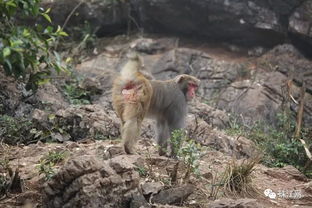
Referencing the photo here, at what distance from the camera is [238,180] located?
7.48m

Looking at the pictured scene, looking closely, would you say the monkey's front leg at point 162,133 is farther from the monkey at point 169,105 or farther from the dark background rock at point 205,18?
the dark background rock at point 205,18

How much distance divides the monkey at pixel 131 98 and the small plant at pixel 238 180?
1428 mm

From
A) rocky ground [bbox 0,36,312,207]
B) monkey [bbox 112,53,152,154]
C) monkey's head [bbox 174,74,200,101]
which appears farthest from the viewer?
monkey's head [bbox 174,74,200,101]

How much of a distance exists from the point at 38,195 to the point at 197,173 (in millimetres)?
2057

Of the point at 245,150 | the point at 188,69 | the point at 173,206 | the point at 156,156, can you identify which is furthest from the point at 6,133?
the point at 188,69

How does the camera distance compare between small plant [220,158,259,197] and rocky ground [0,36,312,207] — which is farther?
small plant [220,158,259,197]

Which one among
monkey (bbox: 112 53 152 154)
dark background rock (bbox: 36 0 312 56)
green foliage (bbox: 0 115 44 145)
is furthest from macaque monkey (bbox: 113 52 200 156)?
dark background rock (bbox: 36 0 312 56)

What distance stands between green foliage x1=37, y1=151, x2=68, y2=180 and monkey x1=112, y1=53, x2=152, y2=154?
0.93 m

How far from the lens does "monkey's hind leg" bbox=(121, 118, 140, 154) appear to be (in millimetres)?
7730

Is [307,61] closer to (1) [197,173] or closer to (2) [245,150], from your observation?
(2) [245,150]

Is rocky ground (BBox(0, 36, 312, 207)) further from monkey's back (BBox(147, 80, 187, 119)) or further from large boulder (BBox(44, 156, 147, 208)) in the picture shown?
monkey's back (BBox(147, 80, 187, 119))

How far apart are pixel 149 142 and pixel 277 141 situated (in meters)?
3.14

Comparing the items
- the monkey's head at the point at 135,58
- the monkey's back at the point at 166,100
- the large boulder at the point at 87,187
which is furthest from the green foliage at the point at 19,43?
the monkey's back at the point at 166,100

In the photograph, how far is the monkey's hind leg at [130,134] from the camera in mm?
7730
